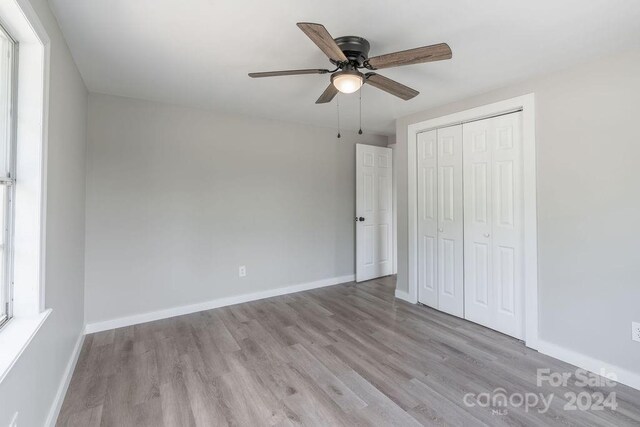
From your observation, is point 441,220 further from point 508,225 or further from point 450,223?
point 508,225

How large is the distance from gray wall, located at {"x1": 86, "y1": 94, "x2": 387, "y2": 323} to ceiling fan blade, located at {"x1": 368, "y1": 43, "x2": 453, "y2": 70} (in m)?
2.24

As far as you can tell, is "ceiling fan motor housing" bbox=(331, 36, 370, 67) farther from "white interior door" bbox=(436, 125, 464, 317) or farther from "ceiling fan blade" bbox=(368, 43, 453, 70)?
"white interior door" bbox=(436, 125, 464, 317)

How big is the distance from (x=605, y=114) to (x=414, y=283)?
227cm

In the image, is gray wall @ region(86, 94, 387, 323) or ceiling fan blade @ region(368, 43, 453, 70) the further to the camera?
gray wall @ region(86, 94, 387, 323)

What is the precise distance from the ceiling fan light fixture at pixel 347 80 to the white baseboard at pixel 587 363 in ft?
8.29

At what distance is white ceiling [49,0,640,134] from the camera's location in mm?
1577

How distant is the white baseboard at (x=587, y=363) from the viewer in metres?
1.96

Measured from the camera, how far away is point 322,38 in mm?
1418

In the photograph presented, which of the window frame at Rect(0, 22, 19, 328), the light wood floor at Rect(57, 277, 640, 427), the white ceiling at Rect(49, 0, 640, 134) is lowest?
the light wood floor at Rect(57, 277, 640, 427)

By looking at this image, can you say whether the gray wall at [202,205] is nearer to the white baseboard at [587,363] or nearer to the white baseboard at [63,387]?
the white baseboard at [63,387]

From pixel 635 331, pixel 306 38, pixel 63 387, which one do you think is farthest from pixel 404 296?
pixel 63 387

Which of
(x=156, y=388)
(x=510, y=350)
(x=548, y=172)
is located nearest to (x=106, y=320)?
(x=156, y=388)

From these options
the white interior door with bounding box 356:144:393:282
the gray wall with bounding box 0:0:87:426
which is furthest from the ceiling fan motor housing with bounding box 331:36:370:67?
the white interior door with bounding box 356:144:393:282

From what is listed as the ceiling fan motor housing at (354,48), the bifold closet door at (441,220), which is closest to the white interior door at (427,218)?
the bifold closet door at (441,220)
